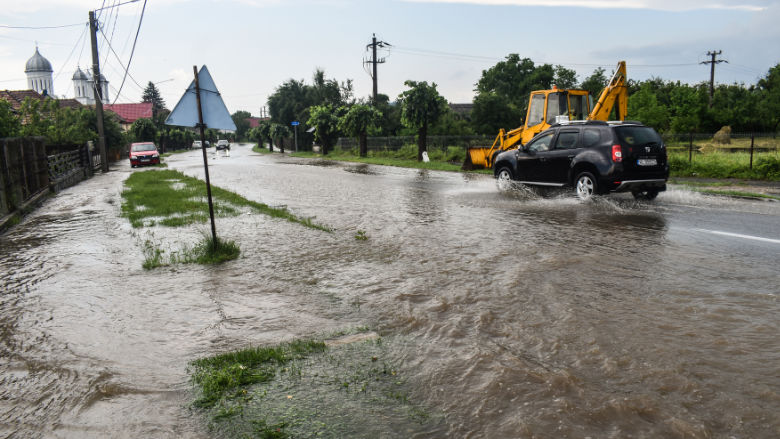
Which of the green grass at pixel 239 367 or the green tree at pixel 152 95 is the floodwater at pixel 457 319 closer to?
the green grass at pixel 239 367

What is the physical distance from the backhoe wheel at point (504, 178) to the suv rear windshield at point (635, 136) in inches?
150

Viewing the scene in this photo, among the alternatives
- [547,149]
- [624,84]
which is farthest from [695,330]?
[624,84]

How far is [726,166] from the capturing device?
17.8 meters

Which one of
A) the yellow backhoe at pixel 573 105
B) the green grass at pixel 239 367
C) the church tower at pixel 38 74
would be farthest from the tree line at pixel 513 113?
the church tower at pixel 38 74

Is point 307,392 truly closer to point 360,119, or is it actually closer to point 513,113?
point 360,119

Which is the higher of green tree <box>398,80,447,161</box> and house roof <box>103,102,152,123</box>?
house roof <box>103,102,152,123</box>

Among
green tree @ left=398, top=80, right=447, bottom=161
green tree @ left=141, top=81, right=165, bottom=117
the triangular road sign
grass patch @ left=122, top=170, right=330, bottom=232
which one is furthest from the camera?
green tree @ left=141, top=81, right=165, bottom=117

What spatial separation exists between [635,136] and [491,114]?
4376 centimetres

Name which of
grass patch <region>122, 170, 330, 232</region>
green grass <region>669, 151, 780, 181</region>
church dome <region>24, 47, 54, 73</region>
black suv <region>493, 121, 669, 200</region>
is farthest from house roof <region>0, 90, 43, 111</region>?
church dome <region>24, 47, 54, 73</region>

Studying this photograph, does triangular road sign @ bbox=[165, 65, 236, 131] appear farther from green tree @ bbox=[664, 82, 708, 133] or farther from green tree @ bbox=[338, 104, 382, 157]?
green tree @ bbox=[664, 82, 708, 133]

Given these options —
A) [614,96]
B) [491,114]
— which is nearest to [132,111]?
[491,114]

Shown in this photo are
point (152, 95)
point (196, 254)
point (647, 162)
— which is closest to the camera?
point (196, 254)

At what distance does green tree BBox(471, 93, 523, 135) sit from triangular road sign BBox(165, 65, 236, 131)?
158 feet

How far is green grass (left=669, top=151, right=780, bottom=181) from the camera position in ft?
54.2
